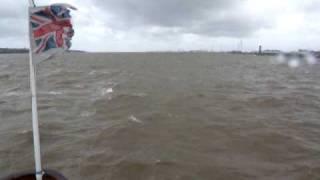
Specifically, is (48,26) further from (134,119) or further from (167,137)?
(134,119)

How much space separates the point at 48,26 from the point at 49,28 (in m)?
0.04

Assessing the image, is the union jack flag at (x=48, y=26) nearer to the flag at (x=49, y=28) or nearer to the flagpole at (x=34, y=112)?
the flag at (x=49, y=28)

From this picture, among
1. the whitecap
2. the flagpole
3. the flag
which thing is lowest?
the whitecap

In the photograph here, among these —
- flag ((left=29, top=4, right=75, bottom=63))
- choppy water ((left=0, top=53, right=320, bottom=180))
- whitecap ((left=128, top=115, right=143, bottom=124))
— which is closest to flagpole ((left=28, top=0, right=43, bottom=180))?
flag ((left=29, top=4, right=75, bottom=63))

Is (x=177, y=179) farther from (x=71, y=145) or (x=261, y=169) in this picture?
(x=71, y=145)

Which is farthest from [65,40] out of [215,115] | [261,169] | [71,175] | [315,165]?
[215,115]

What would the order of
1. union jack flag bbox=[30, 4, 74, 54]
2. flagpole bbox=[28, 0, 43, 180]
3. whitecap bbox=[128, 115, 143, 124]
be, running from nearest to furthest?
union jack flag bbox=[30, 4, 74, 54] < flagpole bbox=[28, 0, 43, 180] < whitecap bbox=[128, 115, 143, 124]

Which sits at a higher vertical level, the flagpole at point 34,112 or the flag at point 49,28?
the flag at point 49,28

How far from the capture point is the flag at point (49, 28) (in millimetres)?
6953

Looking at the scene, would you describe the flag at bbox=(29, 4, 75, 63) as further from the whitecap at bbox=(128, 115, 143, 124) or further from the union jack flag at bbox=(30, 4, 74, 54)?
the whitecap at bbox=(128, 115, 143, 124)

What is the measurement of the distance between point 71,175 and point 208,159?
452 centimetres

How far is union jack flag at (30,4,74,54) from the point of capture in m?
6.95

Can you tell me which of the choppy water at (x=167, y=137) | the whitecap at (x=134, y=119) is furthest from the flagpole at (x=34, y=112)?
the whitecap at (x=134, y=119)

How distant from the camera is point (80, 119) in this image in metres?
18.9
